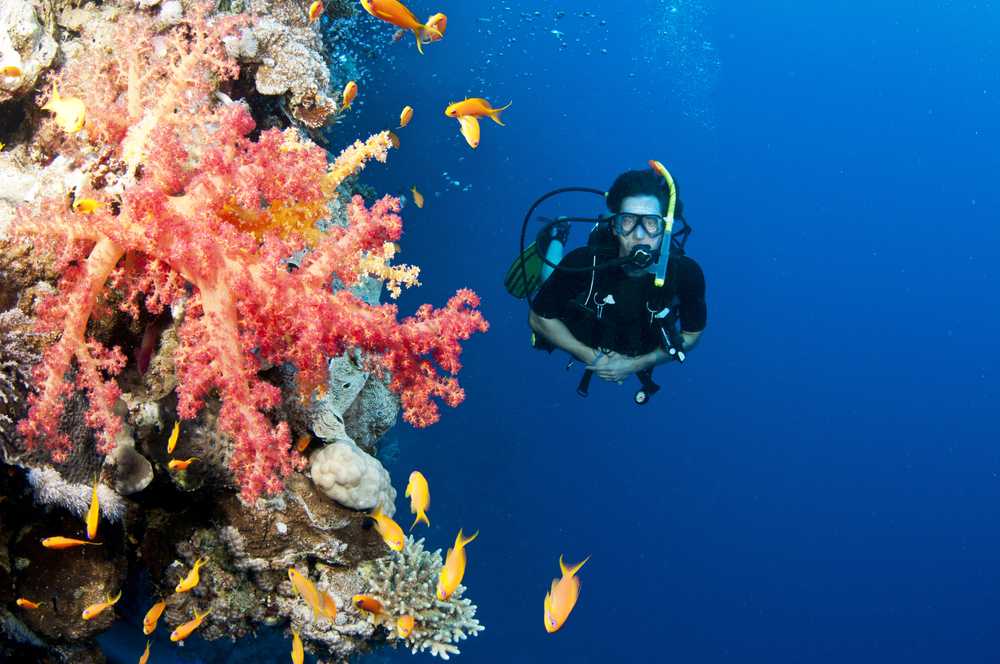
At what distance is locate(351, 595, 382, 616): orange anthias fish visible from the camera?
3.27 metres

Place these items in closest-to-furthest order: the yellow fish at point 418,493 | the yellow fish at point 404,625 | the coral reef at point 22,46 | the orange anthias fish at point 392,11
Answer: the coral reef at point 22,46, the yellow fish at point 418,493, the yellow fish at point 404,625, the orange anthias fish at point 392,11

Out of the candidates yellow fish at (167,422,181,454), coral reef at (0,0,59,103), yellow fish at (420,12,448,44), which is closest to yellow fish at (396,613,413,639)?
yellow fish at (167,422,181,454)

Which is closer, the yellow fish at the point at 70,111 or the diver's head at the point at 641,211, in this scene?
the yellow fish at the point at 70,111

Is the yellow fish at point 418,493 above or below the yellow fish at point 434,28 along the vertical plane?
below

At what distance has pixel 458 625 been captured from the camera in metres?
4.05

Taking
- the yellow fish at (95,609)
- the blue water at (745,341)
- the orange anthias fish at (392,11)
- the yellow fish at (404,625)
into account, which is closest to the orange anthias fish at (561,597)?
the yellow fish at (404,625)

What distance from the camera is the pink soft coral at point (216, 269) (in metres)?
2.20

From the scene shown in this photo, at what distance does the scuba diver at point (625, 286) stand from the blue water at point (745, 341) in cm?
1294

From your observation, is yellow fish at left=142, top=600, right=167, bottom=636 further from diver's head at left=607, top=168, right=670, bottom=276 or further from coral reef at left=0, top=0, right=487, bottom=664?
diver's head at left=607, top=168, right=670, bottom=276

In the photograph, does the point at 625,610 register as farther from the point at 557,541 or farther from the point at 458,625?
the point at 458,625

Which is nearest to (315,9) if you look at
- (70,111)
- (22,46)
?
(22,46)

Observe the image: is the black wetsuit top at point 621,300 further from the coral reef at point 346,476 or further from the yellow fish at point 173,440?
the yellow fish at point 173,440

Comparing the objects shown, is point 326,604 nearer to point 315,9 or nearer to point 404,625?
point 404,625

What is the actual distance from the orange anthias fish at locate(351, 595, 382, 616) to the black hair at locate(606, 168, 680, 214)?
146 inches
